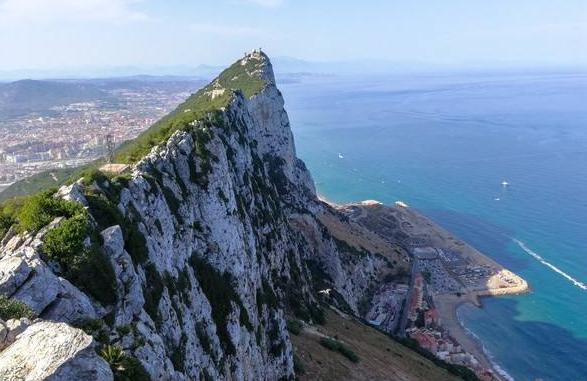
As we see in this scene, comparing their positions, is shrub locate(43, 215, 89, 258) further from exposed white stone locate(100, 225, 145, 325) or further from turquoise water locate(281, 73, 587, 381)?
turquoise water locate(281, 73, 587, 381)

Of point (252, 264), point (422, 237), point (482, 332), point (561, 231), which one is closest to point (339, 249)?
point (482, 332)

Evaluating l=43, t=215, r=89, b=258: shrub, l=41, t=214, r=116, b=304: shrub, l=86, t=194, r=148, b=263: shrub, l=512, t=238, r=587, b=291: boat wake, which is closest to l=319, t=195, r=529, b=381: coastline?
l=512, t=238, r=587, b=291: boat wake

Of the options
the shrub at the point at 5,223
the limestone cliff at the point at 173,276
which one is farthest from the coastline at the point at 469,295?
the shrub at the point at 5,223

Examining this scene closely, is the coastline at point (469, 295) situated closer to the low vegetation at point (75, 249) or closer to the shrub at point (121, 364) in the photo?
the low vegetation at point (75, 249)

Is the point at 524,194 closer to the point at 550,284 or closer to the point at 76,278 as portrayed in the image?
the point at 550,284

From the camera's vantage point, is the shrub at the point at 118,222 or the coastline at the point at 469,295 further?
the coastline at the point at 469,295

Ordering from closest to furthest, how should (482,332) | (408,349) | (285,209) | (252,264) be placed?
(252,264), (408,349), (285,209), (482,332)
